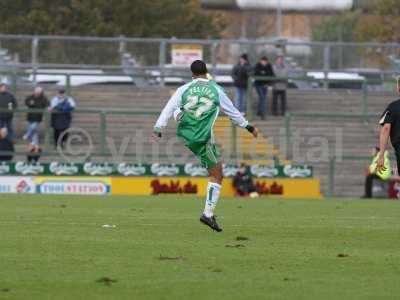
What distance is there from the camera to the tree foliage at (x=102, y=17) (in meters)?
45.5

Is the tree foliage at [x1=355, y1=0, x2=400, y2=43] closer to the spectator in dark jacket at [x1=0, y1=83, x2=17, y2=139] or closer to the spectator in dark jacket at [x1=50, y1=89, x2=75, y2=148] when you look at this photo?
the spectator in dark jacket at [x1=50, y1=89, x2=75, y2=148]

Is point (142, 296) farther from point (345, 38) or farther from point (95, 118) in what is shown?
point (345, 38)

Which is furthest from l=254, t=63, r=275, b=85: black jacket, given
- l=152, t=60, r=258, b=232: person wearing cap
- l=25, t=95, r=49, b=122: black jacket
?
l=152, t=60, r=258, b=232: person wearing cap

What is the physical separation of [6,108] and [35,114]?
2.58 feet

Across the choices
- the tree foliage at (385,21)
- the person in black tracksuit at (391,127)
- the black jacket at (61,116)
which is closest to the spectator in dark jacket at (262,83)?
the black jacket at (61,116)

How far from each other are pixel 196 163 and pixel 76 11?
17516mm

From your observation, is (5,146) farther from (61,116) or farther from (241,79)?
(241,79)

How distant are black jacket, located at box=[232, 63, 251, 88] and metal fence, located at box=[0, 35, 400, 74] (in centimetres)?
208

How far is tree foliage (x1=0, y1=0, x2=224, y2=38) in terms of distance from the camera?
45.5 metres

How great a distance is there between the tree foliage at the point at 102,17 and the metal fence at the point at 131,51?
8.95m

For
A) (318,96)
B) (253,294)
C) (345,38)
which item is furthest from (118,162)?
(345,38)

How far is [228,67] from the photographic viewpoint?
4047 centimetres

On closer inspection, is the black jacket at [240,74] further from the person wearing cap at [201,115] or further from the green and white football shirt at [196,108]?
the green and white football shirt at [196,108]

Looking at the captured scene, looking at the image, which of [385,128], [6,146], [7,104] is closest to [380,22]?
[7,104]
